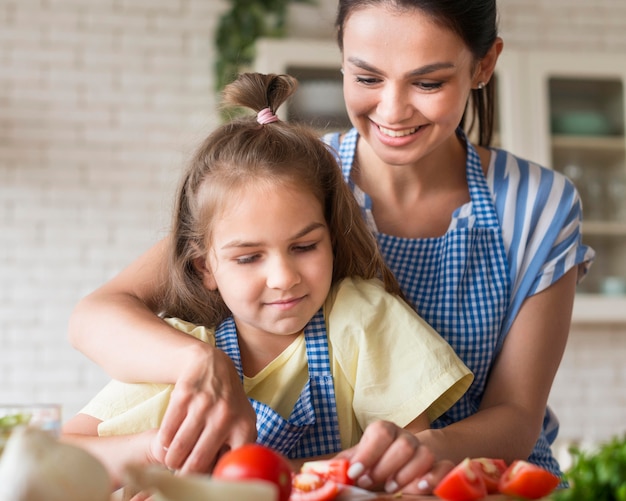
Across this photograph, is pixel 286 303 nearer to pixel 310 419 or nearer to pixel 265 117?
pixel 310 419

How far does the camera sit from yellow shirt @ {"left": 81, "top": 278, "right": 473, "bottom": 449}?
148 cm

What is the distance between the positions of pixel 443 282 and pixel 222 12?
3167 mm

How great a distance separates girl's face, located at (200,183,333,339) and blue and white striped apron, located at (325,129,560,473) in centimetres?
31

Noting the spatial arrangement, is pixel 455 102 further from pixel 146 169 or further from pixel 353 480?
pixel 146 169

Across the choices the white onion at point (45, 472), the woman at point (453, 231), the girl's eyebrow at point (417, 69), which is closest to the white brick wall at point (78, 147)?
the woman at point (453, 231)

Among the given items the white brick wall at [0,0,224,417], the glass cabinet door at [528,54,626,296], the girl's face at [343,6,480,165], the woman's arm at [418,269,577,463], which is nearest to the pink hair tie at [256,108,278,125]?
the girl's face at [343,6,480,165]

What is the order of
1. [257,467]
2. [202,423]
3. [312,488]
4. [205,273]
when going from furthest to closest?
Answer: [205,273] < [202,423] < [312,488] < [257,467]

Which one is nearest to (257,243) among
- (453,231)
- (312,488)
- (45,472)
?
(453,231)

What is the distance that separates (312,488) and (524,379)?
2.73 ft

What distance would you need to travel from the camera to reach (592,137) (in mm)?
4707

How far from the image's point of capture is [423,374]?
4.93 feet

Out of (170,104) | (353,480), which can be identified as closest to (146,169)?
(170,104)

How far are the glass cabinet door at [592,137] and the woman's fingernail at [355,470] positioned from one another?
3.73 m

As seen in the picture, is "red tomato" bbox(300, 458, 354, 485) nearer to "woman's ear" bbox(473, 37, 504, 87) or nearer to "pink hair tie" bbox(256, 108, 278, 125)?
"pink hair tie" bbox(256, 108, 278, 125)
